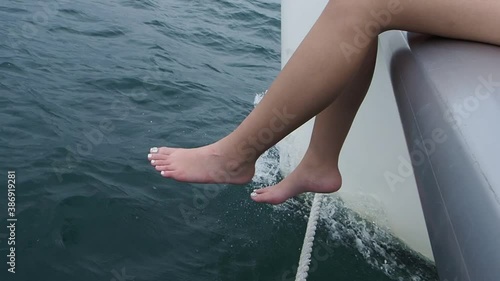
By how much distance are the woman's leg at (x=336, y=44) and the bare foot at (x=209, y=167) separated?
0.58 ft

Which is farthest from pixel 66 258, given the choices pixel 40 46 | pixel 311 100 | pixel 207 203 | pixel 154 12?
pixel 154 12

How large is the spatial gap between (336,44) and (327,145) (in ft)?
1.73

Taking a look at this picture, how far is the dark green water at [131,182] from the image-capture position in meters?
2.23

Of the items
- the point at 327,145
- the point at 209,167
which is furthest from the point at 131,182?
the point at 327,145

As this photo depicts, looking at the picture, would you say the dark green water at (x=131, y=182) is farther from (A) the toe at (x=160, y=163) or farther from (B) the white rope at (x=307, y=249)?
(A) the toe at (x=160, y=163)

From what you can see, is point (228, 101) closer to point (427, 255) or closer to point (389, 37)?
point (427, 255)

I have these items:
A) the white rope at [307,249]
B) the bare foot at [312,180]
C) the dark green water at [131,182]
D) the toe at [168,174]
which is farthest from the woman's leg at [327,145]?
the dark green water at [131,182]

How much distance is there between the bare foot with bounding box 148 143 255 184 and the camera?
1707mm

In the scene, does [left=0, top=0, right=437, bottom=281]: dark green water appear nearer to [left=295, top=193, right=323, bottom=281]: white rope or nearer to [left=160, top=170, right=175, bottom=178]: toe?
[left=295, top=193, right=323, bottom=281]: white rope

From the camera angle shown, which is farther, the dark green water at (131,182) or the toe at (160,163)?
the dark green water at (131,182)

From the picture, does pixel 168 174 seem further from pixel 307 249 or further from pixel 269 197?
pixel 307 249

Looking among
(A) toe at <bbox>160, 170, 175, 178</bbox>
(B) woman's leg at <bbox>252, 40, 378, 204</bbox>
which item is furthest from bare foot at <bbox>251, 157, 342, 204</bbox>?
(A) toe at <bbox>160, 170, 175, 178</bbox>

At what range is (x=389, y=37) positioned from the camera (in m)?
1.49

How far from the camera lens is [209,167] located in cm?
172
